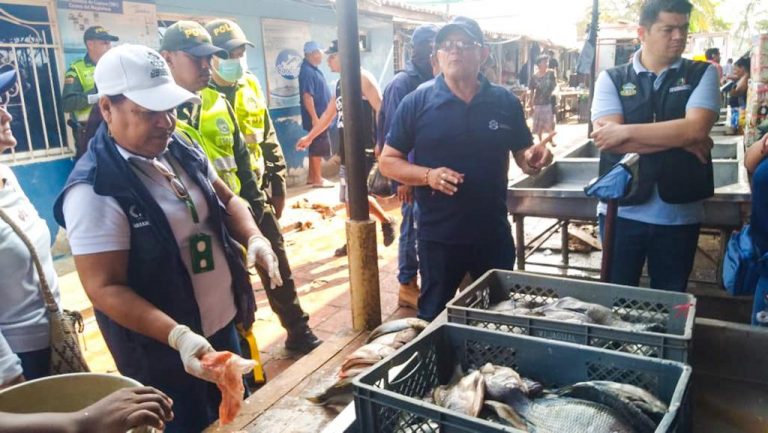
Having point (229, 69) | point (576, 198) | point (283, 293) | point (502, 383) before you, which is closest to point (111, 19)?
point (229, 69)

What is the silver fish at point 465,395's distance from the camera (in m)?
1.46

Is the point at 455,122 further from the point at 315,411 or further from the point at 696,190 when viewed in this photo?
the point at 315,411

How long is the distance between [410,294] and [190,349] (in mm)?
2854

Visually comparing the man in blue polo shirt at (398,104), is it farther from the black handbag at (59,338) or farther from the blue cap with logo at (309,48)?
the blue cap with logo at (309,48)

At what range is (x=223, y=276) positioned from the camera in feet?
7.18

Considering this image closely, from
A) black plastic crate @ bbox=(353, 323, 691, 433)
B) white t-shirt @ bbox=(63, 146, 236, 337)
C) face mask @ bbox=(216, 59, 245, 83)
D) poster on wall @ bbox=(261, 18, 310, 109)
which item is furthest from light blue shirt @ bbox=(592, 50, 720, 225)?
poster on wall @ bbox=(261, 18, 310, 109)

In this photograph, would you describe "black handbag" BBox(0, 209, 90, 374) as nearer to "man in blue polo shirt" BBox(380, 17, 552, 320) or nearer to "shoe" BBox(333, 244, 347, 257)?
"man in blue polo shirt" BBox(380, 17, 552, 320)

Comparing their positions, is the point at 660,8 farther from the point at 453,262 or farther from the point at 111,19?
the point at 111,19

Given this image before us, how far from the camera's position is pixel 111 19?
6008 millimetres

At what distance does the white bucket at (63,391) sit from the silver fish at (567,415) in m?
1.00

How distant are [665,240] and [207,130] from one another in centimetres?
243

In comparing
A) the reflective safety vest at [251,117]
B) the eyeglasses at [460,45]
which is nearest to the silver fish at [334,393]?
the eyeglasses at [460,45]

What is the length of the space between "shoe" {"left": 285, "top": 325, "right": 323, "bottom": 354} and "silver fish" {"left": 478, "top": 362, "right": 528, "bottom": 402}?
2.56 metres

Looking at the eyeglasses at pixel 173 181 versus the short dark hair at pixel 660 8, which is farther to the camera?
the short dark hair at pixel 660 8
